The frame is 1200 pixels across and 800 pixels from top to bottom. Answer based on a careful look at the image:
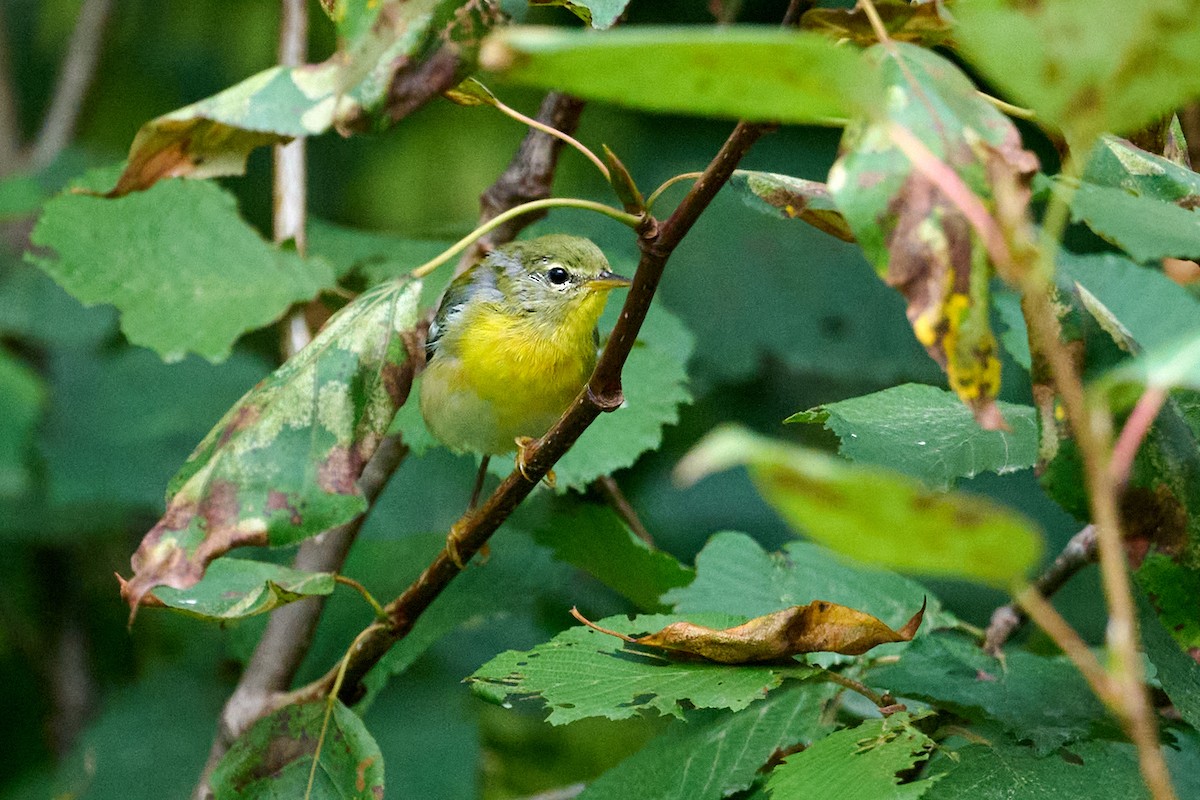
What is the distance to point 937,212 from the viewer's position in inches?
30.1

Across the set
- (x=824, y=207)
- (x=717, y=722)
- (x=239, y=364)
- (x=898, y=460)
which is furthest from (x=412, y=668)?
(x=824, y=207)

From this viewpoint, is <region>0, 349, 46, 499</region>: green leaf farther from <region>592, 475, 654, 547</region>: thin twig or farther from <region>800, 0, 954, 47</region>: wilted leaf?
<region>800, 0, 954, 47</region>: wilted leaf

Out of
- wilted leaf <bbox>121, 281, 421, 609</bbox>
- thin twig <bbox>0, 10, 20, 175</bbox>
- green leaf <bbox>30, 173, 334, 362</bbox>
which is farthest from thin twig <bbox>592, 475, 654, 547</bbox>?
thin twig <bbox>0, 10, 20, 175</bbox>

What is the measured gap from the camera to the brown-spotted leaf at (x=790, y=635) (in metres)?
1.28

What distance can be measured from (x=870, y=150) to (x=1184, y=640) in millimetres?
606

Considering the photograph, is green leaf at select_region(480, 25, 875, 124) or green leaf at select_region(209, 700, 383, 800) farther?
green leaf at select_region(209, 700, 383, 800)

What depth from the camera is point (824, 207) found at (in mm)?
1223

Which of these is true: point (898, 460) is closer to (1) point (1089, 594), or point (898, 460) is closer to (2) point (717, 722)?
(2) point (717, 722)

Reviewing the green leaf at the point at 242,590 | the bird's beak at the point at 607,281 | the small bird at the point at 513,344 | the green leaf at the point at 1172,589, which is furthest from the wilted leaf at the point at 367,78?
the bird's beak at the point at 607,281

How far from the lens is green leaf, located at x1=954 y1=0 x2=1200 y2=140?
0.66m

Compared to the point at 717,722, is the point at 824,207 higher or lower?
higher

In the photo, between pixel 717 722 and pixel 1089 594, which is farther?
pixel 1089 594

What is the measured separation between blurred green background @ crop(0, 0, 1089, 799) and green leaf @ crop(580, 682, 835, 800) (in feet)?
3.63

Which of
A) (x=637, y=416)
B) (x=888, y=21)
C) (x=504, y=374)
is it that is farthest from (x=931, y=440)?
(x=504, y=374)
